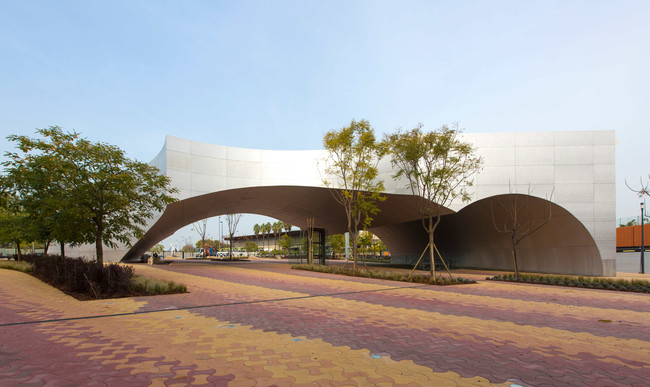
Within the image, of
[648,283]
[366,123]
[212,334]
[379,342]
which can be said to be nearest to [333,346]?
[379,342]

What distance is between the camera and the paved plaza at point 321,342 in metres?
4.46

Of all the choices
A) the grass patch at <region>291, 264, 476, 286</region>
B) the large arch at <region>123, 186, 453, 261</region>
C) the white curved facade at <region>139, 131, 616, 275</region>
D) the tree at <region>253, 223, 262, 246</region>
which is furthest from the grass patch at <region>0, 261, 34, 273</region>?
the tree at <region>253, 223, 262, 246</region>

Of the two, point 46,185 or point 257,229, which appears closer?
point 46,185

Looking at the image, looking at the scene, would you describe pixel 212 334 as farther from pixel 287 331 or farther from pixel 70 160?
pixel 70 160

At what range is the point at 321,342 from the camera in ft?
19.8

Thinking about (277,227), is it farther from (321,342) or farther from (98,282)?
(321,342)

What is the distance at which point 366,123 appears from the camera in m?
21.7

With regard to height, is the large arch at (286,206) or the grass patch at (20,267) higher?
the large arch at (286,206)

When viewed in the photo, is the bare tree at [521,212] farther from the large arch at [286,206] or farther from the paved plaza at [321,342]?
the paved plaza at [321,342]

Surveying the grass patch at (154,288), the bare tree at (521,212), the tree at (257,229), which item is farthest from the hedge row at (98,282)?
the tree at (257,229)

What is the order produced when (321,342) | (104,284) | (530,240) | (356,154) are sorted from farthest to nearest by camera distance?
(530,240)
(356,154)
(104,284)
(321,342)

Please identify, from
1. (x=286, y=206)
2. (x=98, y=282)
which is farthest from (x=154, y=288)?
(x=286, y=206)

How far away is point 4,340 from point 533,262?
1131 inches

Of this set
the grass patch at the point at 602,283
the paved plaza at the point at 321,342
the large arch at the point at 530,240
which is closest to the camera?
the paved plaza at the point at 321,342
